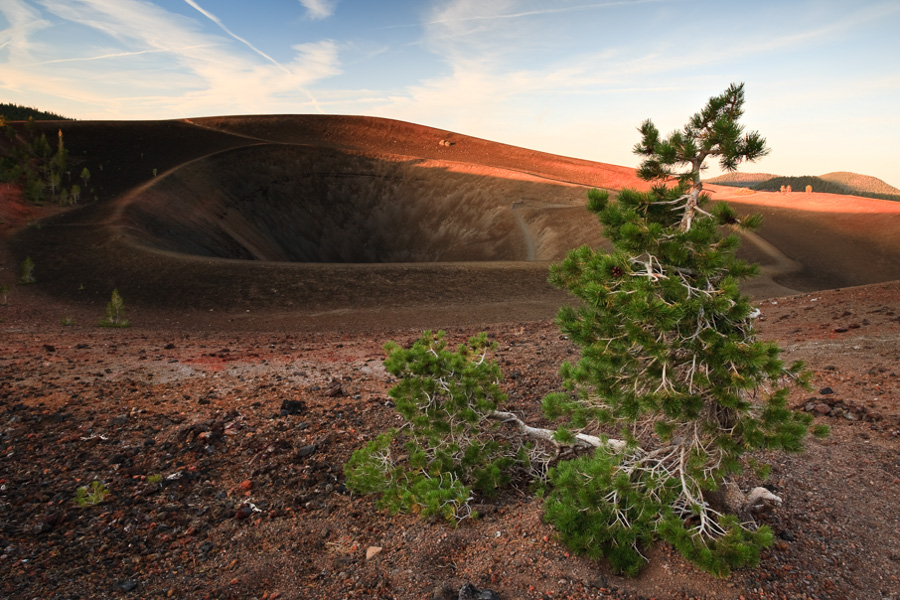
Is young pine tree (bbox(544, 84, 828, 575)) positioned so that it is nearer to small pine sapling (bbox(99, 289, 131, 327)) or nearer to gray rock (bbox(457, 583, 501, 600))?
gray rock (bbox(457, 583, 501, 600))

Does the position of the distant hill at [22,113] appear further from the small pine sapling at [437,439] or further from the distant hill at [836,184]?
the distant hill at [836,184]

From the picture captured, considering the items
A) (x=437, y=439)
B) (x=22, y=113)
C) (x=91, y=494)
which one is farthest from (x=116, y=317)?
(x=22, y=113)

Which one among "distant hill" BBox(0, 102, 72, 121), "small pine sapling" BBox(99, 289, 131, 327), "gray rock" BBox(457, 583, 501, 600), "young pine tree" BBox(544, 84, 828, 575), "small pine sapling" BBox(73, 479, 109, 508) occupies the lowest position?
"small pine sapling" BBox(99, 289, 131, 327)

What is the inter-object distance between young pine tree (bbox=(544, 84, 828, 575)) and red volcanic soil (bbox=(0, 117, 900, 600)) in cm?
30

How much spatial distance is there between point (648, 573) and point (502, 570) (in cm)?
94

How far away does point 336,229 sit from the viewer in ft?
115

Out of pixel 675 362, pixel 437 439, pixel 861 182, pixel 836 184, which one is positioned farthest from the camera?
pixel 861 182

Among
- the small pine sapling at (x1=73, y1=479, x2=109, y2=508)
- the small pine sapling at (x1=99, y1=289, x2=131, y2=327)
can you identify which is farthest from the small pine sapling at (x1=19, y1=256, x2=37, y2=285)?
the small pine sapling at (x1=73, y1=479, x2=109, y2=508)

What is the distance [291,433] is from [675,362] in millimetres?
4287

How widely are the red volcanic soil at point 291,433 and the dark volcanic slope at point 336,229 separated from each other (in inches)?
8.2

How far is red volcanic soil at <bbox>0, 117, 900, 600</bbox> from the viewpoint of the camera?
375 centimetres

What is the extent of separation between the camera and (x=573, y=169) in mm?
49188

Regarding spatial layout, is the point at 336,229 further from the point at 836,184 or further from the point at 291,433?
the point at 836,184

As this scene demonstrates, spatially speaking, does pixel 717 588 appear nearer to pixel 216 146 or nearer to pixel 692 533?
pixel 692 533
